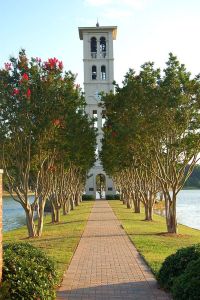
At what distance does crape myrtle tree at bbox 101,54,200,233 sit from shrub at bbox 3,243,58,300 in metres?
11.7

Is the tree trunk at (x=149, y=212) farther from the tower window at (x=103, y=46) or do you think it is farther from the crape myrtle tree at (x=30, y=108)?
the tower window at (x=103, y=46)

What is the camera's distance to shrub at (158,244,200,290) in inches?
356

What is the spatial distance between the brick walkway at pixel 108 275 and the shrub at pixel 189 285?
107cm

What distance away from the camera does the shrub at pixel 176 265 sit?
9055 millimetres

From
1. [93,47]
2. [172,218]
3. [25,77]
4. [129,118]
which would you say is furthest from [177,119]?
[93,47]

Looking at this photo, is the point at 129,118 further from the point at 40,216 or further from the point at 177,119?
the point at 40,216

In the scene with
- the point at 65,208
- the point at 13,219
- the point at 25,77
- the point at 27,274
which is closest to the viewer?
the point at 27,274

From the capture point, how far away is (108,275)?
35.5 ft

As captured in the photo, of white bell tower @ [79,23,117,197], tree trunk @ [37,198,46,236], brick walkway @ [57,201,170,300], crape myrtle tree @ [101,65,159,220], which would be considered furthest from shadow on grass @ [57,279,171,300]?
white bell tower @ [79,23,117,197]

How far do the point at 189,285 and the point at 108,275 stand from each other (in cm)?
380

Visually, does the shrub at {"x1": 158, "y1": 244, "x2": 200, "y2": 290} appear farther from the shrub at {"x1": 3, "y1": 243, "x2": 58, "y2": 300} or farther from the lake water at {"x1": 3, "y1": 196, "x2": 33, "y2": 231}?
the lake water at {"x1": 3, "y1": 196, "x2": 33, "y2": 231}

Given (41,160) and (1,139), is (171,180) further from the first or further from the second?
(1,139)

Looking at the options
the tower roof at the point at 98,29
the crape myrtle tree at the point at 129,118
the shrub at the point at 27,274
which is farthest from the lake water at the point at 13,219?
the tower roof at the point at 98,29

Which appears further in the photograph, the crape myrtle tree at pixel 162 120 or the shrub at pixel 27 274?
the crape myrtle tree at pixel 162 120
